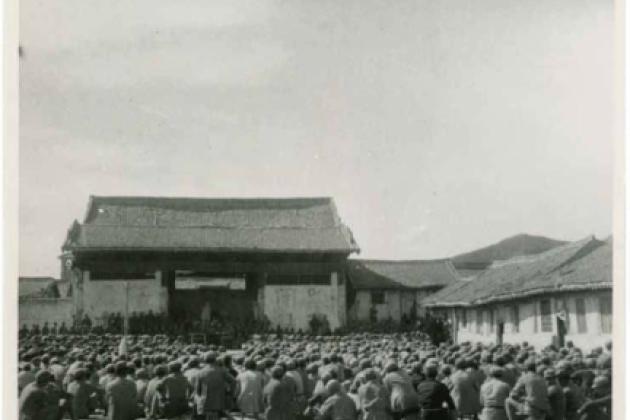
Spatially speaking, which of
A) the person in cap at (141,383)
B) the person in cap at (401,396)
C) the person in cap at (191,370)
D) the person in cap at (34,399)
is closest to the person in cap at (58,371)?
the person in cap at (141,383)

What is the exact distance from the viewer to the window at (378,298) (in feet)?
56.9

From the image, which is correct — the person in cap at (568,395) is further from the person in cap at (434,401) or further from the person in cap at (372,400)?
the person in cap at (372,400)

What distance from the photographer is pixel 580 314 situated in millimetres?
12516

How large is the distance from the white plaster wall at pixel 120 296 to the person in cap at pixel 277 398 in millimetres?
6480

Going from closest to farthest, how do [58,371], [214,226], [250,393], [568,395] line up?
1. [568,395]
2. [250,393]
3. [58,371]
4. [214,226]

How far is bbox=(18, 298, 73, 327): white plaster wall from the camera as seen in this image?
34.9ft

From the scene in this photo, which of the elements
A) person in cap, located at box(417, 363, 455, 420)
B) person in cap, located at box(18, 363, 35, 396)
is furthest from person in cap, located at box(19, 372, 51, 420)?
person in cap, located at box(417, 363, 455, 420)

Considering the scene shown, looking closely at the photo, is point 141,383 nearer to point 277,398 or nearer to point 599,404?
point 277,398

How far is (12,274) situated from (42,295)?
1.94 m

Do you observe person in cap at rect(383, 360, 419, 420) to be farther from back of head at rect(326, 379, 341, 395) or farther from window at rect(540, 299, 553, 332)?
window at rect(540, 299, 553, 332)

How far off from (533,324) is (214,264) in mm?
7490

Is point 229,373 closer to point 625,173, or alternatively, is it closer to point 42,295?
point 42,295

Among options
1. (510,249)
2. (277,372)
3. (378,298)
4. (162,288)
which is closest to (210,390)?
(277,372)

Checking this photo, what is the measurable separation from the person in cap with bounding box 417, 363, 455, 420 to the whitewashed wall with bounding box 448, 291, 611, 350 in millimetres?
3108
